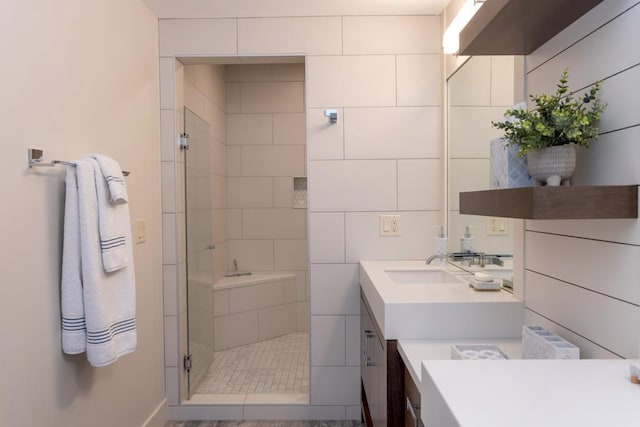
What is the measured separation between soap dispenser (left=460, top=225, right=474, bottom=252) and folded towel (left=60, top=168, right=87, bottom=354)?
1691 mm

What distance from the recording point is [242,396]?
2463 millimetres

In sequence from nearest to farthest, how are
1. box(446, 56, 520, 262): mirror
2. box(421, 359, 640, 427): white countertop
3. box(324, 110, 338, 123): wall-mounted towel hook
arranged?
box(421, 359, 640, 427): white countertop → box(446, 56, 520, 262): mirror → box(324, 110, 338, 123): wall-mounted towel hook

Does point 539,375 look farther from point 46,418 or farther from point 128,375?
point 128,375

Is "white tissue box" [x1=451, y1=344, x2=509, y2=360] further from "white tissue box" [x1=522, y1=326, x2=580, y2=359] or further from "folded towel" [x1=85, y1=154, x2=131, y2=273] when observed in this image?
"folded towel" [x1=85, y1=154, x2=131, y2=273]

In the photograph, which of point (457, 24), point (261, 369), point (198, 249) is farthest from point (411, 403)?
point (261, 369)

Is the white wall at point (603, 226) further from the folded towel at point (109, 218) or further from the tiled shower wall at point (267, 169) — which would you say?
the tiled shower wall at point (267, 169)

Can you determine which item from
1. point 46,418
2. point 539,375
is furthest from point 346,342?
point 539,375

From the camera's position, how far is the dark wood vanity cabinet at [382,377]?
4.50ft

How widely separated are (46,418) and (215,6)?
2076mm

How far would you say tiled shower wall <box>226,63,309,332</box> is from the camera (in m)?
3.92

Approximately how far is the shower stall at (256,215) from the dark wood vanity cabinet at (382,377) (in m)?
1.23

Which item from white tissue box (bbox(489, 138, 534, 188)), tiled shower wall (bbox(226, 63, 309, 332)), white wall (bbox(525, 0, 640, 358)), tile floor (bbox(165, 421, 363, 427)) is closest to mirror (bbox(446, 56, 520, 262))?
white wall (bbox(525, 0, 640, 358))

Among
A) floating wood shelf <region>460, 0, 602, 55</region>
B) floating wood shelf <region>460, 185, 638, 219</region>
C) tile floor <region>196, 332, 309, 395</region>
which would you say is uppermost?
floating wood shelf <region>460, 0, 602, 55</region>

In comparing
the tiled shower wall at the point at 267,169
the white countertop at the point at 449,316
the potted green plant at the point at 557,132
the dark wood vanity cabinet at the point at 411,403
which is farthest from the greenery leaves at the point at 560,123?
the tiled shower wall at the point at 267,169
